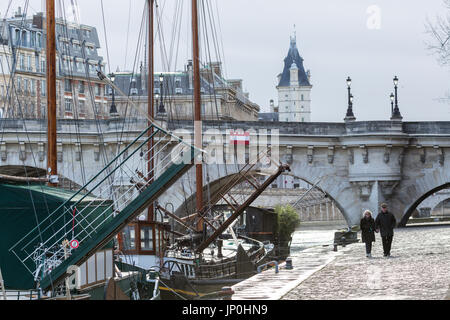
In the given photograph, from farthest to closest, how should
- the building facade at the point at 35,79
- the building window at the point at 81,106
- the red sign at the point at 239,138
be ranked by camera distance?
1. the building window at the point at 81,106
2. the building facade at the point at 35,79
3. the red sign at the point at 239,138

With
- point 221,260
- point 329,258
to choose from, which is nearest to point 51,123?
point 329,258

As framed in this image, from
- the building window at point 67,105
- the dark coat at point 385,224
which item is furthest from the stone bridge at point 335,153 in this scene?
the building window at point 67,105

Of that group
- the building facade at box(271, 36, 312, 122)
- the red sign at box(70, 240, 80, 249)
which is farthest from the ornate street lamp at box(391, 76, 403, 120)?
the building facade at box(271, 36, 312, 122)

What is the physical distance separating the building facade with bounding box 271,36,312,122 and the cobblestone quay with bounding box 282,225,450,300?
162 m

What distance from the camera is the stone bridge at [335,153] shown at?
40969mm

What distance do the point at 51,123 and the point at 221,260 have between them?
38.3 feet

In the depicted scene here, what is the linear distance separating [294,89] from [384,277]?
17202 centimetres

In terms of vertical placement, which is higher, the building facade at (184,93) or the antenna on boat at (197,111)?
the building facade at (184,93)

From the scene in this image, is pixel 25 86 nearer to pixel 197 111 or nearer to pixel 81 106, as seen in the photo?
pixel 81 106

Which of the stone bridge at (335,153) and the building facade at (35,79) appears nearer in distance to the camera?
the stone bridge at (335,153)

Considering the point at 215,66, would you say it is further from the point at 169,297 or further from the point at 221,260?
the point at 169,297

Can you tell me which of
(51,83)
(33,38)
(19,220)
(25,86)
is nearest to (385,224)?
(51,83)

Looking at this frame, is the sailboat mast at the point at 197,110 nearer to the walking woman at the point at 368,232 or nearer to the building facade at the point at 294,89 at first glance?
the walking woman at the point at 368,232

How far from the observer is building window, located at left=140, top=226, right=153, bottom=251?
27094 millimetres
